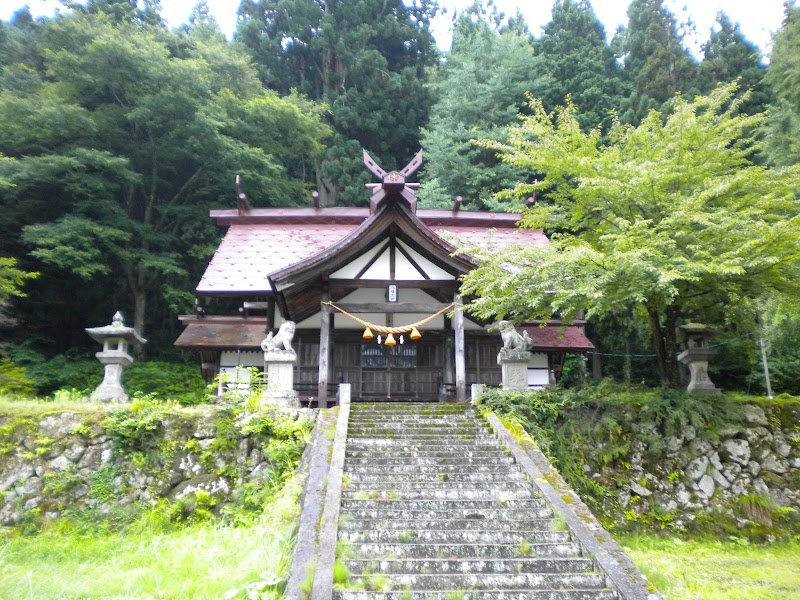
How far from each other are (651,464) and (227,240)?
1218 centimetres

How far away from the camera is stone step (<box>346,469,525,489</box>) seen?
761 cm

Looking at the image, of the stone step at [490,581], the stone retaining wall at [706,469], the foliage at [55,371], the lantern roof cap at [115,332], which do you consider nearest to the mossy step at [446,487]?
the stone step at [490,581]

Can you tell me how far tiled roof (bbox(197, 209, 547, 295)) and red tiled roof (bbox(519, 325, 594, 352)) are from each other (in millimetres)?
2435

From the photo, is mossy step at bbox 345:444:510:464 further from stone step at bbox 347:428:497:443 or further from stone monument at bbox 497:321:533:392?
stone monument at bbox 497:321:533:392

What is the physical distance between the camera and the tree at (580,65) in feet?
85.6

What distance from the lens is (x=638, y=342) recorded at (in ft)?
70.9

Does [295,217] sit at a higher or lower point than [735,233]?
higher

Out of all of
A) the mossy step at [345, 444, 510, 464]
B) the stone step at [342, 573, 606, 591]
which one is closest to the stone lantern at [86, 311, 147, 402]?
the mossy step at [345, 444, 510, 464]

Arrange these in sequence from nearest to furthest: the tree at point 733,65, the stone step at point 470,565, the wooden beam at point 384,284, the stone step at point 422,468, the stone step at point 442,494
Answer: the stone step at point 470,565 → the stone step at point 442,494 → the stone step at point 422,468 → the wooden beam at point 384,284 → the tree at point 733,65

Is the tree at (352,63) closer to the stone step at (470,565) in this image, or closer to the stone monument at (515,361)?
the stone monument at (515,361)

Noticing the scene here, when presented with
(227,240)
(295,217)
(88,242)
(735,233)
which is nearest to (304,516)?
(735,233)

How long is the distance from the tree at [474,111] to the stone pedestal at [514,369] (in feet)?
41.8

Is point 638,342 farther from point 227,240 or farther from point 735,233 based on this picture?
point 227,240

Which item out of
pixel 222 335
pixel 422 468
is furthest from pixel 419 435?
pixel 222 335
